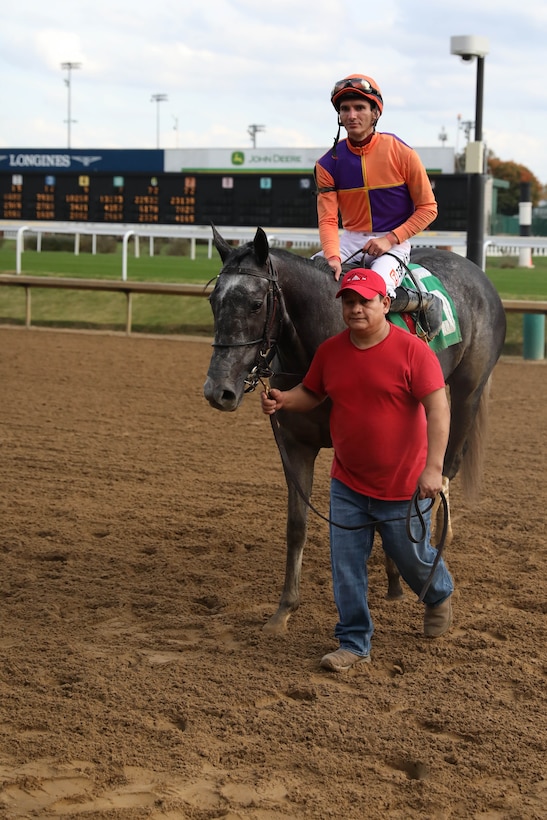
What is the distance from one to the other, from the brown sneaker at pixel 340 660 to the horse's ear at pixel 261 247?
160 cm

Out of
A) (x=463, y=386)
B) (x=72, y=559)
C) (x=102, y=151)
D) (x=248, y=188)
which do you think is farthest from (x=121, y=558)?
(x=102, y=151)

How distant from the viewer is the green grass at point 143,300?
1563 centimetres

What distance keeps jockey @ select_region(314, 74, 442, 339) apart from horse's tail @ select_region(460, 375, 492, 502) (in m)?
1.22

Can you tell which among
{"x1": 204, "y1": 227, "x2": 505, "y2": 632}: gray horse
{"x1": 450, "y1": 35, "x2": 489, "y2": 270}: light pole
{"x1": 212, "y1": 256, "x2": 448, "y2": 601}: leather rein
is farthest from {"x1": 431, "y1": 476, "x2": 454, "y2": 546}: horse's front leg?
{"x1": 450, "y1": 35, "x2": 489, "y2": 270}: light pole

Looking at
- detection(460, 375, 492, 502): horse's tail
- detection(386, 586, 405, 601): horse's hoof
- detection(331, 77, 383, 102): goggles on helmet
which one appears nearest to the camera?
detection(331, 77, 383, 102): goggles on helmet

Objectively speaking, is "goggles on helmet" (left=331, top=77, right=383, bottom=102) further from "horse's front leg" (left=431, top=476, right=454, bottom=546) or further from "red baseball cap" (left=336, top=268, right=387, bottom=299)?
"horse's front leg" (left=431, top=476, right=454, bottom=546)

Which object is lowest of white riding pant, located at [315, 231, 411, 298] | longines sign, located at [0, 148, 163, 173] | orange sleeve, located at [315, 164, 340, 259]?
white riding pant, located at [315, 231, 411, 298]

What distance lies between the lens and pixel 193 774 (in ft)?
9.92

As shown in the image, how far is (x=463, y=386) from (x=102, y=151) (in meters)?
18.3

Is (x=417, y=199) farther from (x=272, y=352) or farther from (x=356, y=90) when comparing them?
(x=272, y=352)

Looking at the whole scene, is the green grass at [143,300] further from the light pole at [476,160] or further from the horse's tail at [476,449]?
the horse's tail at [476,449]

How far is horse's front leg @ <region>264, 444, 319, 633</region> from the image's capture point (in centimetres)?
440

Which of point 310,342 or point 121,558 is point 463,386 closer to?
point 310,342

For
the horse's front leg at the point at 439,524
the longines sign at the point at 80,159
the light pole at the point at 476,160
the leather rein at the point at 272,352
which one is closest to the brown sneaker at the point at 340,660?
the leather rein at the point at 272,352
